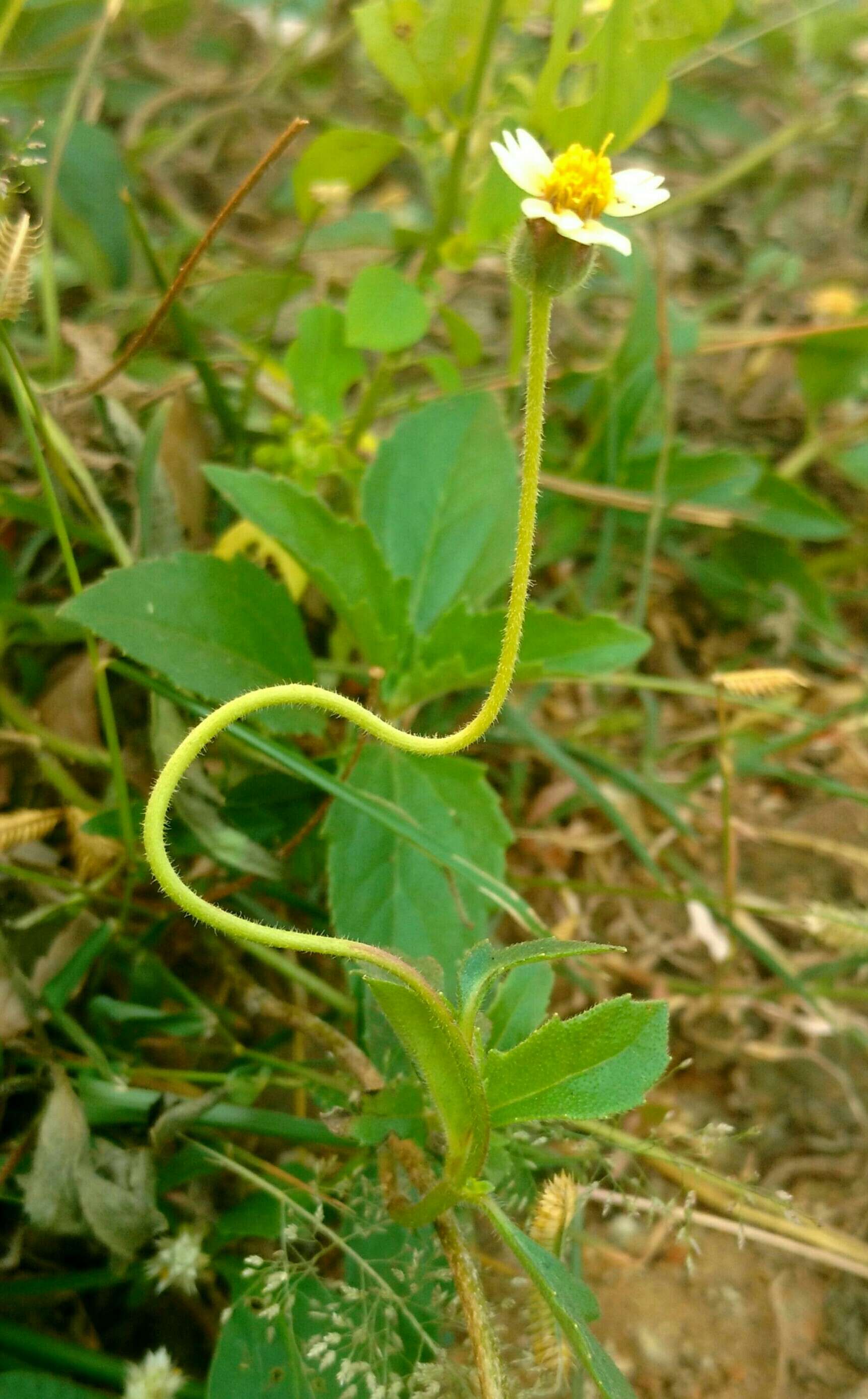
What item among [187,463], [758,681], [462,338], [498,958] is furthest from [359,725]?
[462,338]

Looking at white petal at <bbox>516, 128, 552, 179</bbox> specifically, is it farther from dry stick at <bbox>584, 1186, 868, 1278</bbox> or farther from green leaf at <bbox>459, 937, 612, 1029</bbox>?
dry stick at <bbox>584, 1186, 868, 1278</bbox>

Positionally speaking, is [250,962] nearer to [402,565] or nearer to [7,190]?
[402,565]

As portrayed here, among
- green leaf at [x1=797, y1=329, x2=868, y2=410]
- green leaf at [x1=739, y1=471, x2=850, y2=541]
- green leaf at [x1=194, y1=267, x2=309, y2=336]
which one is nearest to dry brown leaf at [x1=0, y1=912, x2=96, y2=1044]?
green leaf at [x1=194, y1=267, x2=309, y2=336]

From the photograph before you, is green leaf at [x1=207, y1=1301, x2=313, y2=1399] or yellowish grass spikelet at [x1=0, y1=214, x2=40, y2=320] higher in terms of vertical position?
yellowish grass spikelet at [x1=0, y1=214, x2=40, y2=320]

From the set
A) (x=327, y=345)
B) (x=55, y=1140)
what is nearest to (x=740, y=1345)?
(x=55, y=1140)

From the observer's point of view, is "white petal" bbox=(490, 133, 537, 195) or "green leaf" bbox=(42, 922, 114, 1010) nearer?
"white petal" bbox=(490, 133, 537, 195)
